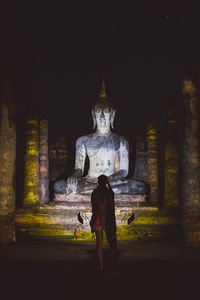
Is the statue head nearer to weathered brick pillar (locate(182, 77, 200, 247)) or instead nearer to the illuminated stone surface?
the illuminated stone surface

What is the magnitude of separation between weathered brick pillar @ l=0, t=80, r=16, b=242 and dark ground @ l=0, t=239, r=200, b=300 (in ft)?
2.24

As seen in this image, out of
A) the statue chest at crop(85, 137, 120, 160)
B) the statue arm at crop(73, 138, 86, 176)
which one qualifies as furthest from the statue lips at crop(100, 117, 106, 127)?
the statue arm at crop(73, 138, 86, 176)

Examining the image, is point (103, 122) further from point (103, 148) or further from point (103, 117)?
point (103, 148)

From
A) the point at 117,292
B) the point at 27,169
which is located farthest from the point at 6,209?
the point at 117,292

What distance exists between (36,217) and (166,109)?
5.02 m

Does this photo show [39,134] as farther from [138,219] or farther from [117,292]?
[117,292]

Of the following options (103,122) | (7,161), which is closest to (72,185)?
(103,122)

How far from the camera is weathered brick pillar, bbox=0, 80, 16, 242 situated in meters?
8.65

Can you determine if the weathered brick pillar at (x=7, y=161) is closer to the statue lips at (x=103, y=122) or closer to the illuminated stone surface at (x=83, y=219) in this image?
the illuminated stone surface at (x=83, y=219)

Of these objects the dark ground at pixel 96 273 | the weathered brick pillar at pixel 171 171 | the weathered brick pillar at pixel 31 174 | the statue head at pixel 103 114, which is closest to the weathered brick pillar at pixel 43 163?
the weathered brick pillar at pixel 31 174

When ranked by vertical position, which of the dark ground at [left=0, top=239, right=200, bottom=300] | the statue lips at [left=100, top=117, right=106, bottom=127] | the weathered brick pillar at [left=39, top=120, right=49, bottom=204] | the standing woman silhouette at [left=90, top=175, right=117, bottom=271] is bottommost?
the dark ground at [left=0, top=239, right=200, bottom=300]

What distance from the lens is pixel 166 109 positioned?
11.9m

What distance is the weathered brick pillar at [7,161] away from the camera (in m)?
8.65

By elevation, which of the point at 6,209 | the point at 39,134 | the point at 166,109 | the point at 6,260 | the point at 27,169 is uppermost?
the point at 166,109
